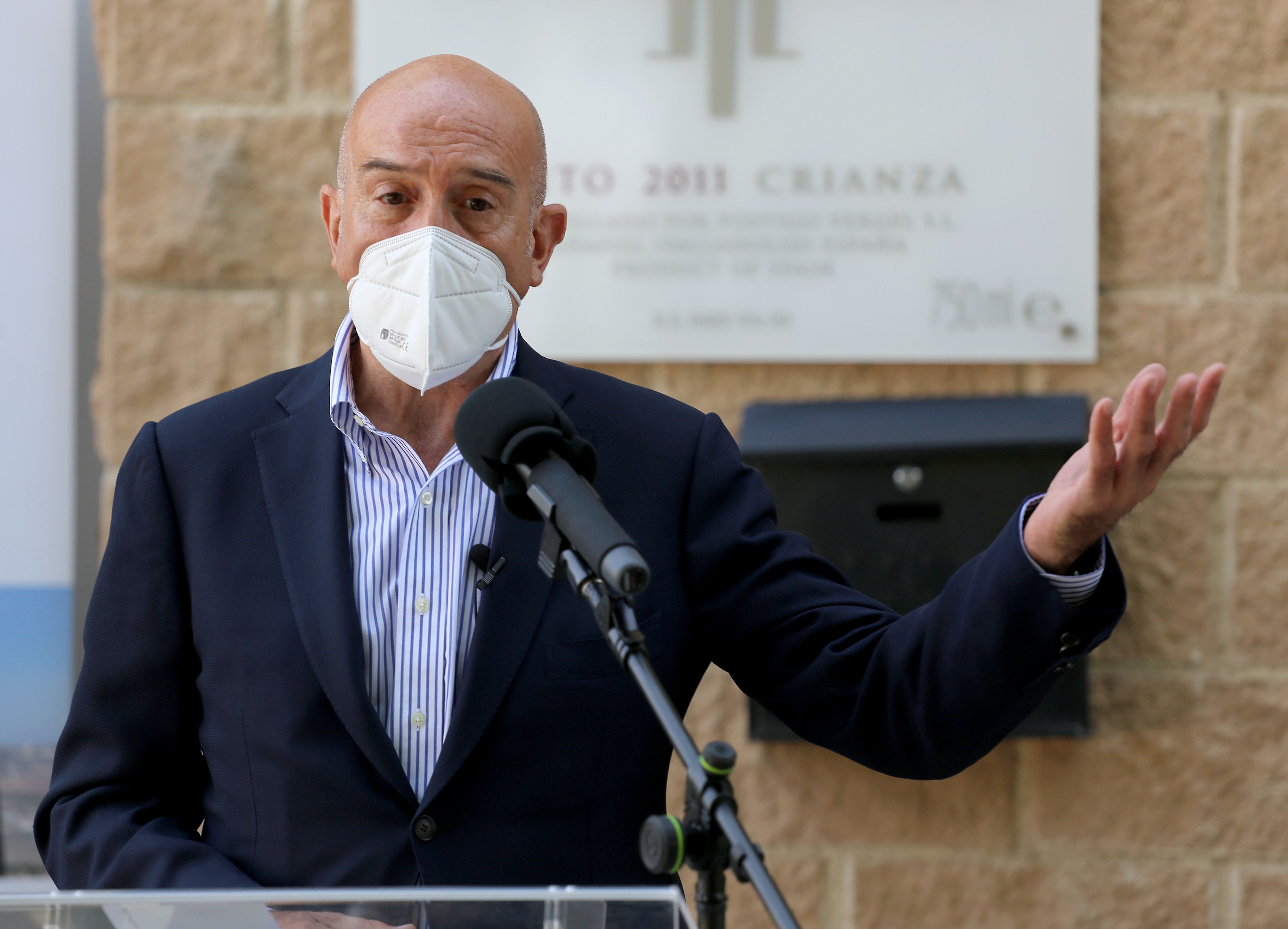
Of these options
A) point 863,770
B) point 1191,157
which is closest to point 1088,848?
point 863,770

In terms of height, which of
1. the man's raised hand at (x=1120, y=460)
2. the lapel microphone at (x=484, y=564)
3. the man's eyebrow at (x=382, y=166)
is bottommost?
the lapel microphone at (x=484, y=564)

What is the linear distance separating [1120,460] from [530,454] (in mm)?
582

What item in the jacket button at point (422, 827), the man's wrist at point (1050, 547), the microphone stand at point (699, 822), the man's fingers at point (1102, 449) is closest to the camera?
the microphone stand at point (699, 822)

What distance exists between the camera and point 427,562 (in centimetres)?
163

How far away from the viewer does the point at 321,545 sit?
1.61 m

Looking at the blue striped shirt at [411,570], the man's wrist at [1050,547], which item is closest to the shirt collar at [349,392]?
the blue striped shirt at [411,570]

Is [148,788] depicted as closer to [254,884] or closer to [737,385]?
[254,884]

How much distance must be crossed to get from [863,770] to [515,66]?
1670 millimetres

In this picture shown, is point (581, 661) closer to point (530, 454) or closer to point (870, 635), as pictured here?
point (870, 635)

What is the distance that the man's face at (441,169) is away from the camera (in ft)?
5.47

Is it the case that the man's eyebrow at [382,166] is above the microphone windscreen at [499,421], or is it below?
→ above

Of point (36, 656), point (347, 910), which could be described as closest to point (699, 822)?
point (347, 910)

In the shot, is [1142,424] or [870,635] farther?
[870,635]

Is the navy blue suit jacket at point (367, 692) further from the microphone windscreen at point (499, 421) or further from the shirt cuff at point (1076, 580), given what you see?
the microphone windscreen at point (499, 421)
